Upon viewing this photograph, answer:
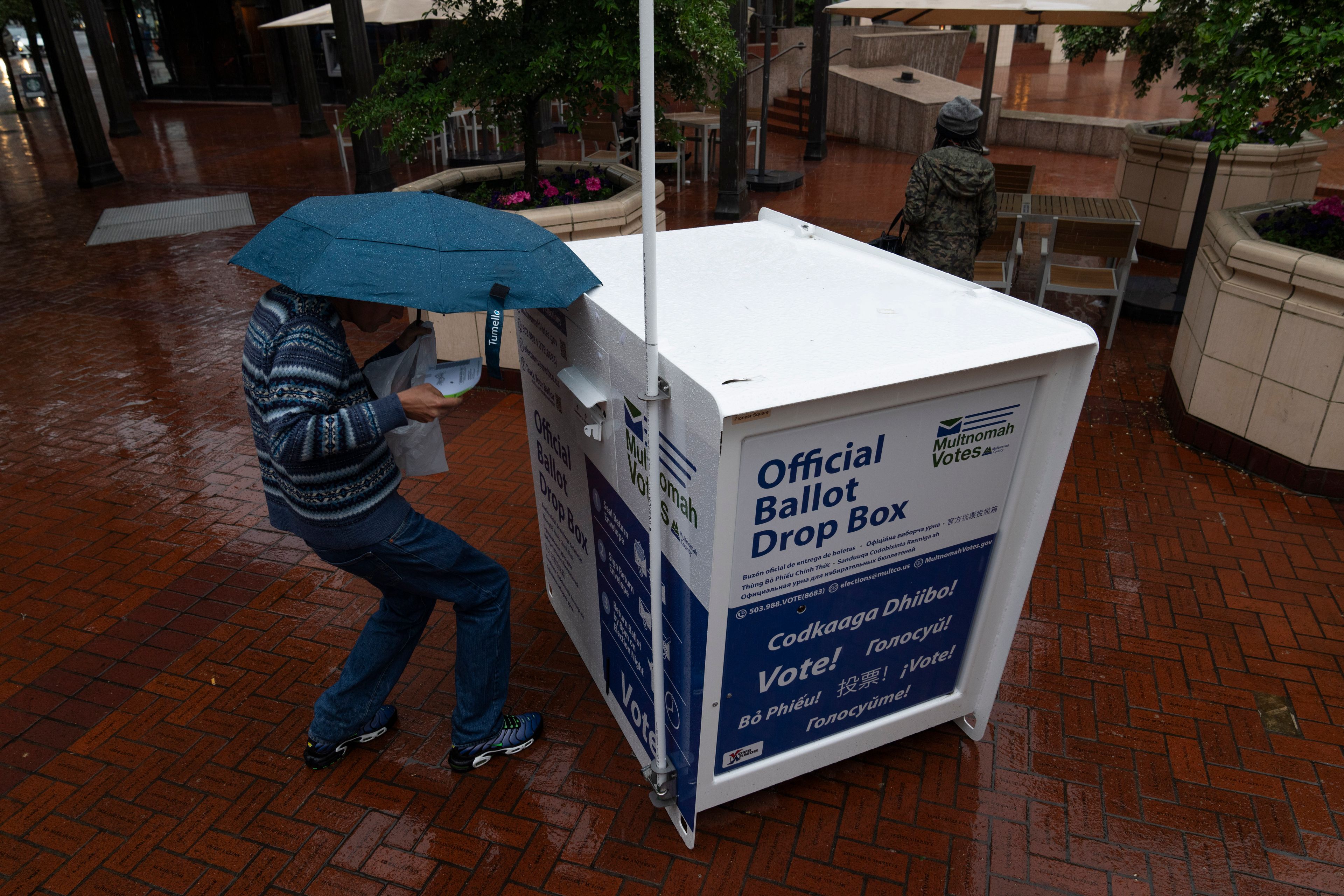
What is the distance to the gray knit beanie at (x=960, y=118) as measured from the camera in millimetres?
4895

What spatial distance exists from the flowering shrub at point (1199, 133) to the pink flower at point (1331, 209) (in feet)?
1.64

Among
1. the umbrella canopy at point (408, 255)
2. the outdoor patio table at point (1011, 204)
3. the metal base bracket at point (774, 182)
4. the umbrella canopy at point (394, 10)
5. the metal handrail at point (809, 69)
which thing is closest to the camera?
the umbrella canopy at point (408, 255)

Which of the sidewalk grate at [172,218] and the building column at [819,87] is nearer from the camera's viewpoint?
the sidewalk grate at [172,218]

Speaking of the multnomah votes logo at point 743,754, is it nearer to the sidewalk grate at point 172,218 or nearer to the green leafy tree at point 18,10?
the sidewalk grate at point 172,218

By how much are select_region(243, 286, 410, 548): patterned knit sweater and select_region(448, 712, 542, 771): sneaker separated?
0.99 m

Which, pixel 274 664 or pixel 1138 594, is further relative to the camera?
pixel 1138 594

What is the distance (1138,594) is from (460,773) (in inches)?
124

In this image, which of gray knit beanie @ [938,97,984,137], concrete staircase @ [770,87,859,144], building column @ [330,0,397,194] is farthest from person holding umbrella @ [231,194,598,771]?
concrete staircase @ [770,87,859,144]

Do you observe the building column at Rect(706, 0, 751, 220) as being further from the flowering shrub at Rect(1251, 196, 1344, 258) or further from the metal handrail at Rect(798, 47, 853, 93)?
the metal handrail at Rect(798, 47, 853, 93)

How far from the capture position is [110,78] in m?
17.2

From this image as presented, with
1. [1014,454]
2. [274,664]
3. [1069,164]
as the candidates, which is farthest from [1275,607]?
[1069,164]

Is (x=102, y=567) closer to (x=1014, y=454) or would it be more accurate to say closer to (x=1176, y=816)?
(x=1014, y=454)

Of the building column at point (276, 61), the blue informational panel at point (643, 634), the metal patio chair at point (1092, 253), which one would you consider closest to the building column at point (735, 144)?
the metal patio chair at point (1092, 253)

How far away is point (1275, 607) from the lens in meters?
4.01
